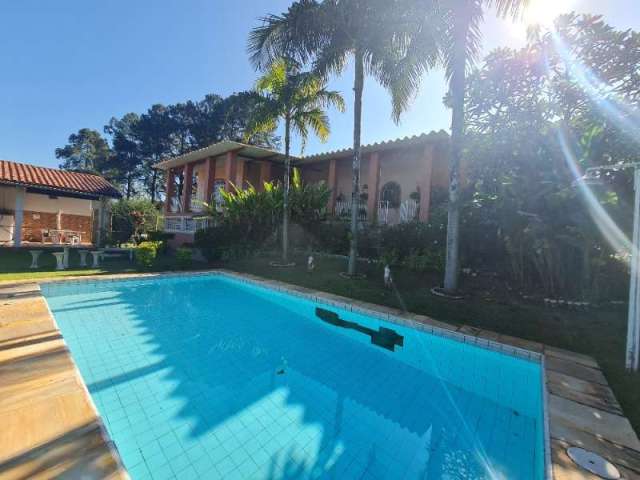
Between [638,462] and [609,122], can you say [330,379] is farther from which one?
[609,122]

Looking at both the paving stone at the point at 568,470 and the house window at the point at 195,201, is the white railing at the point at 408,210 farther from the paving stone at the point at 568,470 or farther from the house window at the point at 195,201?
the paving stone at the point at 568,470

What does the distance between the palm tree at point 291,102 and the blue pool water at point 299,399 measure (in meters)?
6.45

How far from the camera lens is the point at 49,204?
1927 cm

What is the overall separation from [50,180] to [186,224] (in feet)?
22.6

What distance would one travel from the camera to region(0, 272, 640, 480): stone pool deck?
221 cm

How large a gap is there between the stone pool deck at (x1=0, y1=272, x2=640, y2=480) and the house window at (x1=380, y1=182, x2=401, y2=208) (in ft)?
35.8

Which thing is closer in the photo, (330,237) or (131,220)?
(330,237)

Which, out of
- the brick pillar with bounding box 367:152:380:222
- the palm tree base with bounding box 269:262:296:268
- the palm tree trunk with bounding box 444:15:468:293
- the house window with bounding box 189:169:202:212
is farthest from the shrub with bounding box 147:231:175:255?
A: the palm tree trunk with bounding box 444:15:468:293

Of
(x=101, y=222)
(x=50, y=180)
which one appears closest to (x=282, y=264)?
(x=101, y=222)

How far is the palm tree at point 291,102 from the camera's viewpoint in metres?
10.6

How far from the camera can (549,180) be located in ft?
20.9

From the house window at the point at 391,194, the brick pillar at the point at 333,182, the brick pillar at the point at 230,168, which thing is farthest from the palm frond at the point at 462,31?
the brick pillar at the point at 230,168

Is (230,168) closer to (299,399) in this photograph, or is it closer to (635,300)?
(299,399)

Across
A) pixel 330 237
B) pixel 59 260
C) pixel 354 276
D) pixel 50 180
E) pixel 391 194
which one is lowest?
pixel 59 260
